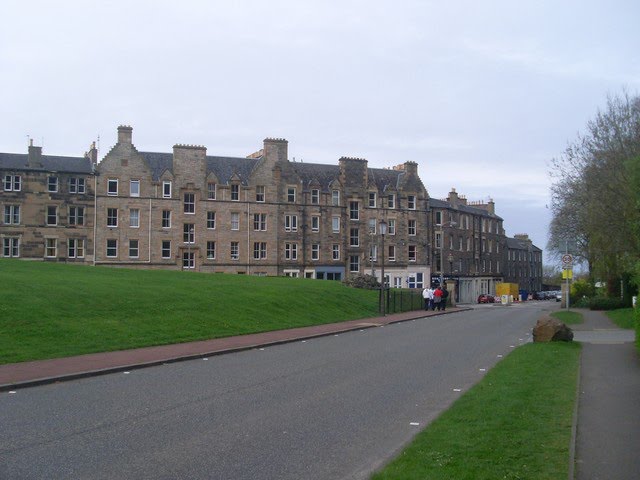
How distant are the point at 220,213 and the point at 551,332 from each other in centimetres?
4999

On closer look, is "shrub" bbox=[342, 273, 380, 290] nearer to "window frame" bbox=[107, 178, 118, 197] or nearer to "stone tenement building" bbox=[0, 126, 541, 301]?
"stone tenement building" bbox=[0, 126, 541, 301]

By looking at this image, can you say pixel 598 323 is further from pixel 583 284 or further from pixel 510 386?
pixel 583 284

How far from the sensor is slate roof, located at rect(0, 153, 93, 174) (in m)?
63.1

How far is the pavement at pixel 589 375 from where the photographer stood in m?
7.91

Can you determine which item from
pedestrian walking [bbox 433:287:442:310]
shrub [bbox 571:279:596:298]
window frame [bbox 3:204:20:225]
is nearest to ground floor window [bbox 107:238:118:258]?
window frame [bbox 3:204:20:225]

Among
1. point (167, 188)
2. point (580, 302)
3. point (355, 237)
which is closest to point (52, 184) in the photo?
point (167, 188)

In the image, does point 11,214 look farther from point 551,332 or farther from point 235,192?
point 551,332

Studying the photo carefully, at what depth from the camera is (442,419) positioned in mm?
10305

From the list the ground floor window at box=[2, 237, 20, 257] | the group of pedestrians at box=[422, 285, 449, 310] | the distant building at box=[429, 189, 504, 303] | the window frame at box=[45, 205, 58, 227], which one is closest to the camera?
the group of pedestrians at box=[422, 285, 449, 310]

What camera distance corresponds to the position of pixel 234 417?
10883mm

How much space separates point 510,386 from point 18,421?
8.03m

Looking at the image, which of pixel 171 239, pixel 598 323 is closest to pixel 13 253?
pixel 171 239

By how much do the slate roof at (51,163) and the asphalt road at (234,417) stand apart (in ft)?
162

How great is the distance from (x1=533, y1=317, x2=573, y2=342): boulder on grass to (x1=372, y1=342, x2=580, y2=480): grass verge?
749cm
